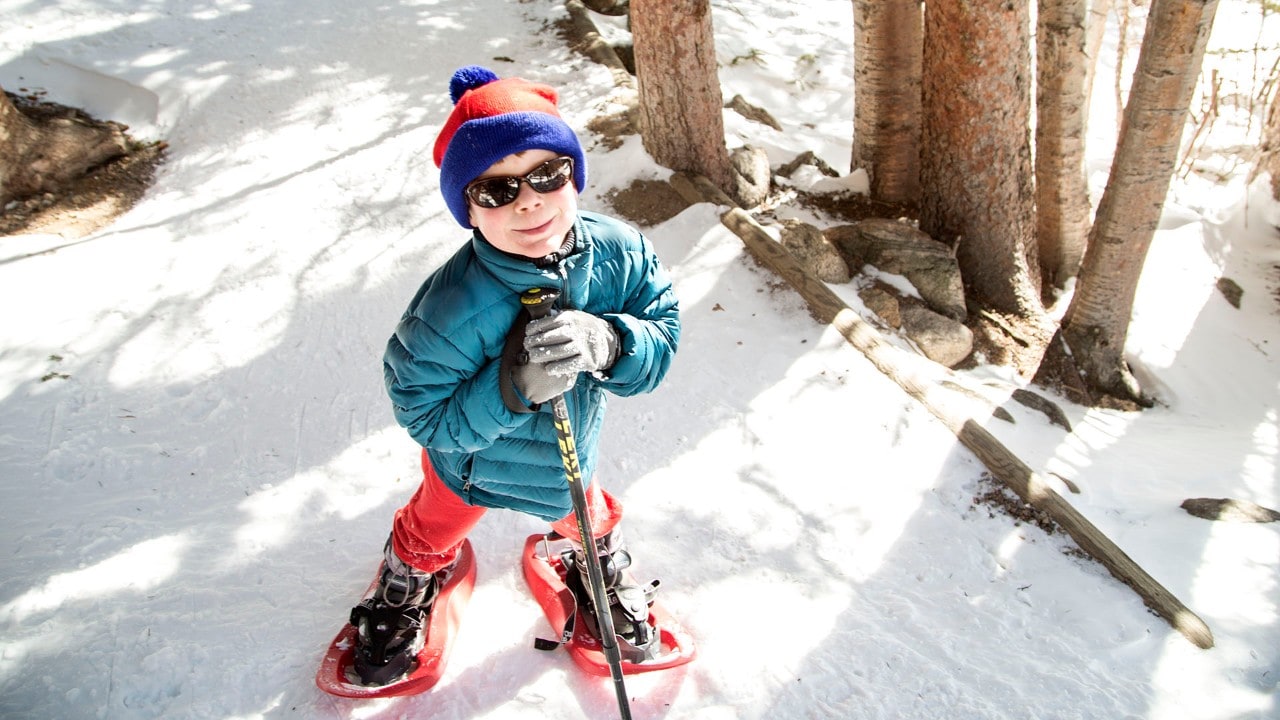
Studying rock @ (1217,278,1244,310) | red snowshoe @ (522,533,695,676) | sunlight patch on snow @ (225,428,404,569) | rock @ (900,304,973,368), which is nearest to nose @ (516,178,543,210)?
red snowshoe @ (522,533,695,676)

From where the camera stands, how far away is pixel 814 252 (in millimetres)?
5320

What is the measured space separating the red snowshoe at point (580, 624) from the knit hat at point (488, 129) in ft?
5.72

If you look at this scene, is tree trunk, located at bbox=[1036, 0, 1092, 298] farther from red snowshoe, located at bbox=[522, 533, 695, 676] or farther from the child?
red snowshoe, located at bbox=[522, 533, 695, 676]

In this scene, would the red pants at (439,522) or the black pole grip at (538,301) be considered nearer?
the black pole grip at (538,301)

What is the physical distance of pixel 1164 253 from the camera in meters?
6.73

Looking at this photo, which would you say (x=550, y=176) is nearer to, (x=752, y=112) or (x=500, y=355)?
(x=500, y=355)

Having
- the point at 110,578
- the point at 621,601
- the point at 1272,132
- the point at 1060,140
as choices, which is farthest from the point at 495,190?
the point at 1060,140

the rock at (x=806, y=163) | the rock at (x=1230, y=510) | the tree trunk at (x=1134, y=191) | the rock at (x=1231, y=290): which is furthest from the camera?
the rock at (x=806, y=163)

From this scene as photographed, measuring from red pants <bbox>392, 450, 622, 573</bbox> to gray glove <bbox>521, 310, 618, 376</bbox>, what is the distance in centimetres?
73

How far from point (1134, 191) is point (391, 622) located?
4.75 m

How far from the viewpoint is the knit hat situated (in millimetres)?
2018

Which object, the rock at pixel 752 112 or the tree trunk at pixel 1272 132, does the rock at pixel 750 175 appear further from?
the tree trunk at pixel 1272 132

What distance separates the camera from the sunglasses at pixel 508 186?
2062mm

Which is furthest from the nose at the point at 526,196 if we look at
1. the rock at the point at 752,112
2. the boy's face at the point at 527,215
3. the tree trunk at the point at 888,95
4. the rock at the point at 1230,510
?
the rock at the point at 752,112
